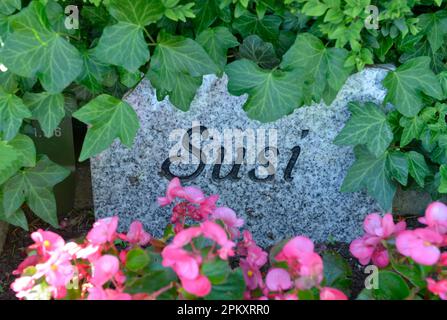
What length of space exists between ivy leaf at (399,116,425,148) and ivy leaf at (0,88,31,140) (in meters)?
1.16

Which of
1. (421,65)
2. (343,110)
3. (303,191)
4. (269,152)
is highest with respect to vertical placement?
(421,65)

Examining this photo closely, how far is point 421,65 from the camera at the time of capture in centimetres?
202

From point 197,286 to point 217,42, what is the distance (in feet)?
2.98

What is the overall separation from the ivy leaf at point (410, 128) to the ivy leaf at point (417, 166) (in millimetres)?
66

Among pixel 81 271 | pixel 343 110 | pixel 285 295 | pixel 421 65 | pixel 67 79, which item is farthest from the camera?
pixel 343 110

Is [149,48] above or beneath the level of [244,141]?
above

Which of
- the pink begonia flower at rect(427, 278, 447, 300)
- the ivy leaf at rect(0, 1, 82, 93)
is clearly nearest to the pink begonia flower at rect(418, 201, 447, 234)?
the pink begonia flower at rect(427, 278, 447, 300)

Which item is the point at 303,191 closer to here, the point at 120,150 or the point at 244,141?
the point at 244,141

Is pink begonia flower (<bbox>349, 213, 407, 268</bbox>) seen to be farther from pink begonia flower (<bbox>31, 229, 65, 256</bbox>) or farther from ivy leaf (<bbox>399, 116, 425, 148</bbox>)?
pink begonia flower (<bbox>31, 229, 65, 256</bbox>)

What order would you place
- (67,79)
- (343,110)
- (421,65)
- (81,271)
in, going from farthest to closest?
(343,110) < (421,65) < (67,79) < (81,271)

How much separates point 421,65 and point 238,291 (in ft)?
3.23

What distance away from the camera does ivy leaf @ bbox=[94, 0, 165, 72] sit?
182cm

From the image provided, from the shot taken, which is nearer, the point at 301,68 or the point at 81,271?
the point at 81,271

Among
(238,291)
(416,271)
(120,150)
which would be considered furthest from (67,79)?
(416,271)
